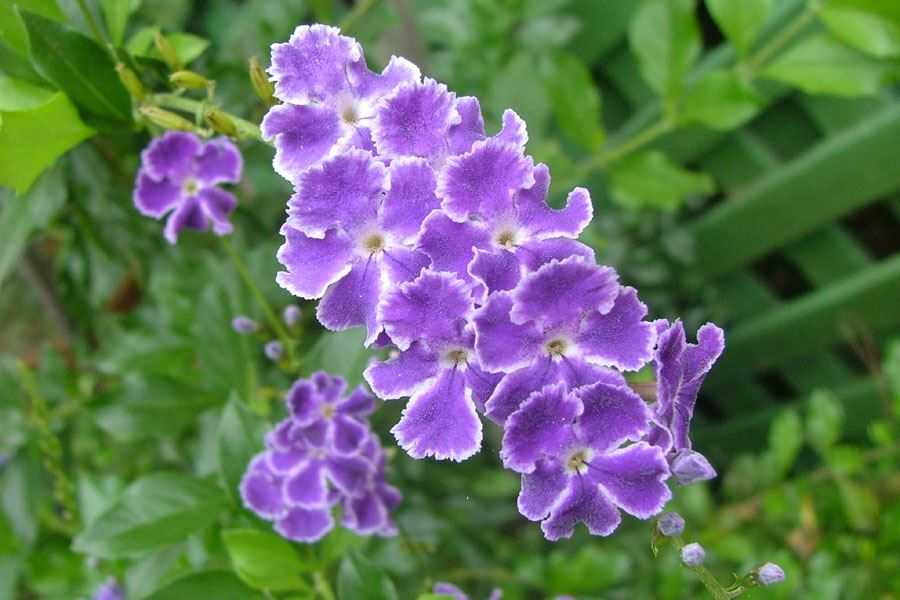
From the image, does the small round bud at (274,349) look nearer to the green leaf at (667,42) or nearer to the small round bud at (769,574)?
the small round bud at (769,574)

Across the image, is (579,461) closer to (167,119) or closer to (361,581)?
(361,581)

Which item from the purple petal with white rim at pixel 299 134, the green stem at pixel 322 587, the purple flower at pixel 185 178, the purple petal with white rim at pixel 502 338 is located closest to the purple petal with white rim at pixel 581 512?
the purple petal with white rim at pixel 502 338

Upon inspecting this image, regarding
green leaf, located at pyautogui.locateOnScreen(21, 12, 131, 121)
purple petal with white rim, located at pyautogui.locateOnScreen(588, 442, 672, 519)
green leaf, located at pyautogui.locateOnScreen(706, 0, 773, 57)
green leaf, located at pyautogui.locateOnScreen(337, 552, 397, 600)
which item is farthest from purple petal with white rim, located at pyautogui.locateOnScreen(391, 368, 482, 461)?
green leaf, located at pyautogui.locateOnScreen(706, 0, 773, 57)

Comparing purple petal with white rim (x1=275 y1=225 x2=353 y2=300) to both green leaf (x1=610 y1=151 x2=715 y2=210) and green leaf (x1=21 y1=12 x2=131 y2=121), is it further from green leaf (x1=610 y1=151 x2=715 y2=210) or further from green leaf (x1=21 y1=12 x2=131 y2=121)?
green leaf (x1=610 y1=151 x2=715 y2=210)

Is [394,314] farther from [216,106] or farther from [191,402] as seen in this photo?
[191,402]

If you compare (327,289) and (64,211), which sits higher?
(327,289)

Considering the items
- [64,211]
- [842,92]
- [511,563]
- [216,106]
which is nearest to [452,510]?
[511,563]

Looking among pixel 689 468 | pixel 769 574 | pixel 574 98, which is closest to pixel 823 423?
pixel 574 98
